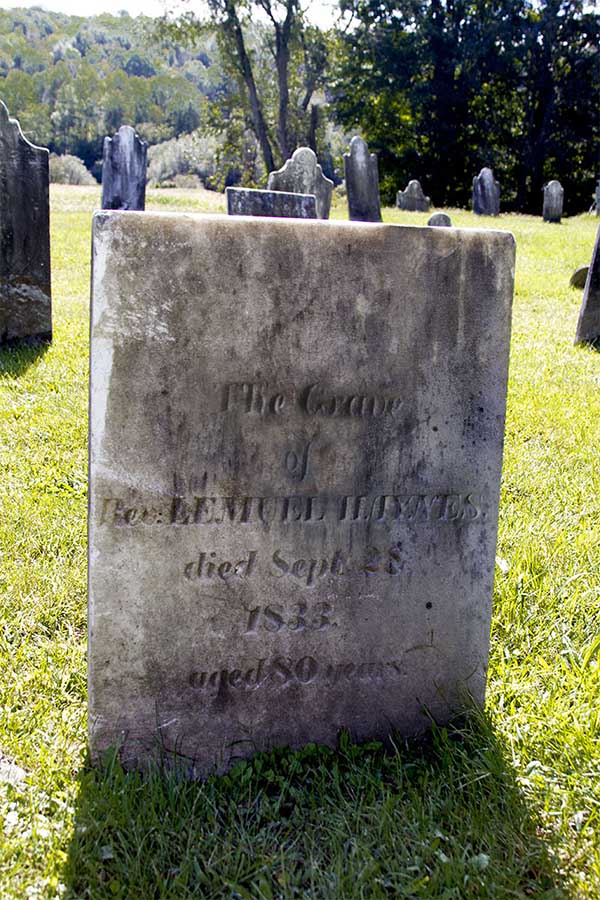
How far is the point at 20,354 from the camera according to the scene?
6449mm

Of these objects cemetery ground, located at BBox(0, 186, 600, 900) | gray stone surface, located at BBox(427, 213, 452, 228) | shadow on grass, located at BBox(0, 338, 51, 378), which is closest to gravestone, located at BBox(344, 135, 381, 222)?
gray stone surface, located at BBox(427, 213, 452, 228)

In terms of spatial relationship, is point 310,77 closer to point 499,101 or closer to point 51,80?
point 499,101

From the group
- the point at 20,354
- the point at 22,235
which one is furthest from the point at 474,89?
the point at 20,354

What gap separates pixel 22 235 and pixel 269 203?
2.51 meters

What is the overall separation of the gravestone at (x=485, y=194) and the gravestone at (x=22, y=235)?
17667 mm

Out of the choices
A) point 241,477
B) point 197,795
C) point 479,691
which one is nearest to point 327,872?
point 197,795

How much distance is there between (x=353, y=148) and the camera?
1611 cm

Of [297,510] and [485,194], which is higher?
[485,194]

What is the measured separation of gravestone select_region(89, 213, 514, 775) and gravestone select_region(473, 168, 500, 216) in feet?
69.9

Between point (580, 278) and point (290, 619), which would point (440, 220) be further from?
point (290, 619)

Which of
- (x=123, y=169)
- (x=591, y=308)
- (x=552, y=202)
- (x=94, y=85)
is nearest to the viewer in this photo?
(x=591, y=308)

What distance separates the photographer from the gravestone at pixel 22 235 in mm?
6406

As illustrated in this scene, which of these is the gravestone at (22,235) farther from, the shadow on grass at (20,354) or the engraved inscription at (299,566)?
the engraved inscription at (299,566)

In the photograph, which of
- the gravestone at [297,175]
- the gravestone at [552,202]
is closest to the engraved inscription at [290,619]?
the gravestone at [297,175]
